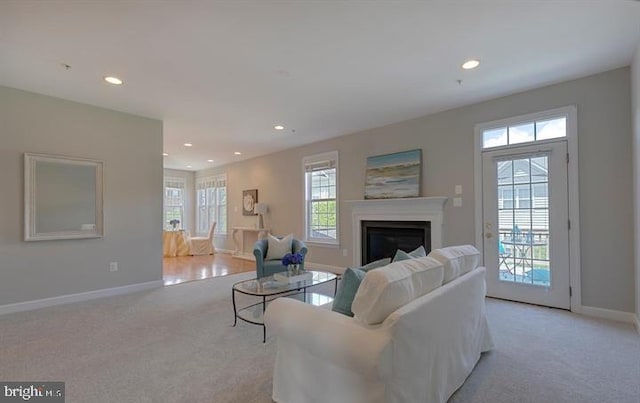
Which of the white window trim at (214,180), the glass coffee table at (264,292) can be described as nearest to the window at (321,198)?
the glass coffee table at (264,292)

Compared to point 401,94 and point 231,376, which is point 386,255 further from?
point 231,376

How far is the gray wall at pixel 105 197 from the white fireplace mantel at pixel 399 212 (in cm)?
320

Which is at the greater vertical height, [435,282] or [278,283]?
[435,282]

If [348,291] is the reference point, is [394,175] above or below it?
above

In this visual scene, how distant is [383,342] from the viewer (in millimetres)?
1292

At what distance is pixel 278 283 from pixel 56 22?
9.34ft

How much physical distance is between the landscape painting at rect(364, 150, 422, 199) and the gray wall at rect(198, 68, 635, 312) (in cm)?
13

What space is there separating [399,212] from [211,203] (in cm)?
636

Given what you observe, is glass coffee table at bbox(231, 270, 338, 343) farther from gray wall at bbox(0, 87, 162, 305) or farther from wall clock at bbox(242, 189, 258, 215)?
wall clock at bbox(242, 189, 258, 215)

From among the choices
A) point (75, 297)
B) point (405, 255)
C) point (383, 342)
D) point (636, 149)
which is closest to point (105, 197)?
point (75, 297)

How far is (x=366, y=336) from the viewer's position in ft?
4.40

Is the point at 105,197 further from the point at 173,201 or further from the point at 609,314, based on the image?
the point at 609,314

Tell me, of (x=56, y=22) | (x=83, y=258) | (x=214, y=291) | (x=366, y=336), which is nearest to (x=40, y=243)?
(x=83, y=258)

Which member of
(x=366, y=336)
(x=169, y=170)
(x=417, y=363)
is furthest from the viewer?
(x=169, y=170)
